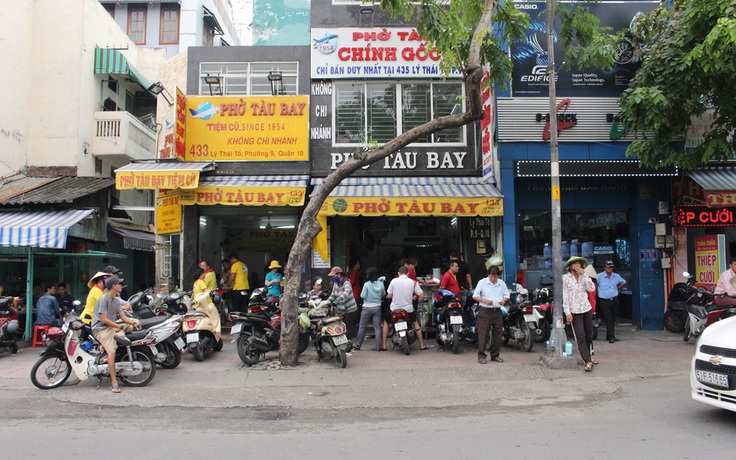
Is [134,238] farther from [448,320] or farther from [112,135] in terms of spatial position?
[448,320]

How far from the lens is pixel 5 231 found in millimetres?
10695

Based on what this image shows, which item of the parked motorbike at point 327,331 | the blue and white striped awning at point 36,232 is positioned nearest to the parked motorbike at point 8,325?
the blue and white striped awning at point 36,232

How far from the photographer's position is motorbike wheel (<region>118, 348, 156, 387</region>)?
8.00 metres

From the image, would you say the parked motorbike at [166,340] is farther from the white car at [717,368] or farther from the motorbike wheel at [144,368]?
the white car at [717,368]

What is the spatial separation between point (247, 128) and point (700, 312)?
35.4 feet

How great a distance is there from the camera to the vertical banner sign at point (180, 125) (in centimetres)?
1248

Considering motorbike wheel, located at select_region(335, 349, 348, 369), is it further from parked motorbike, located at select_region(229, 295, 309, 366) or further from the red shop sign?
the red shop sign

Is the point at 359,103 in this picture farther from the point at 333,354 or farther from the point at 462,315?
the point at 333,354

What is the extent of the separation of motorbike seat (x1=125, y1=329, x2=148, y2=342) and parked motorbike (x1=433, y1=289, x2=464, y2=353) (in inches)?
209

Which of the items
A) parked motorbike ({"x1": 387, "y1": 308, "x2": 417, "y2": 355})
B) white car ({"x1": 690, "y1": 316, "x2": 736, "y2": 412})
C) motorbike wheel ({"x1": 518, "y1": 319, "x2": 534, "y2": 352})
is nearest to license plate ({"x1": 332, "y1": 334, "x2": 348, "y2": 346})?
parked motorbike ({"x1": 387, "y1": 308, "x2": 417, "y2": 355})

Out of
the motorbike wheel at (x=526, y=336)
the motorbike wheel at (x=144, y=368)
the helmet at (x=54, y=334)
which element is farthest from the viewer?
the motorbike wheel at (x=526, y=336)

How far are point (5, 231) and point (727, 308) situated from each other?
1408 centimetres

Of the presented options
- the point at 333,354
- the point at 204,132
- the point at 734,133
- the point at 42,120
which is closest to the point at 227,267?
the point at 204,132

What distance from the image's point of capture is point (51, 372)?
791 centimetres
